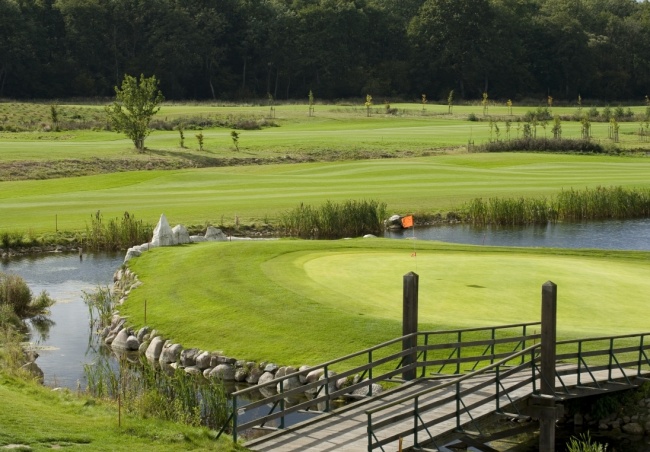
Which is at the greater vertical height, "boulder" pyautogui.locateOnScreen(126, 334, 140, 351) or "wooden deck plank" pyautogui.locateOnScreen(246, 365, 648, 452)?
"wooden deck plank" pyautogui.locateOnScreen(246, 365, 648, 452)

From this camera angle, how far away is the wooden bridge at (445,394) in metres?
18.5

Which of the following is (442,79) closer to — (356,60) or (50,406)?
(356,60)

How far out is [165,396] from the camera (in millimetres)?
22219

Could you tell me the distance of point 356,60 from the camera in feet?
518

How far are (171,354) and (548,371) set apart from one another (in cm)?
1088

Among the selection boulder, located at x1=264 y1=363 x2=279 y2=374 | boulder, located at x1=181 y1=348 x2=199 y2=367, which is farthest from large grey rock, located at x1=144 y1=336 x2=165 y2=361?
boulder, located at x1=264 y1=363 x2=279 y2=374

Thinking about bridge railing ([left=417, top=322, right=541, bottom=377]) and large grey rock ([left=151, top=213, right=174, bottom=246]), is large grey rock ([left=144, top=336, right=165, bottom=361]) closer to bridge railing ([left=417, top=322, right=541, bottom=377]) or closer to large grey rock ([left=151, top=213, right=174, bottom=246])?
bridge railing ([left=417, top=322, right=541, bottom=377])

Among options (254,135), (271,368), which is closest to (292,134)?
(254,135)

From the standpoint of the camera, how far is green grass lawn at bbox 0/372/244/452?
57.5ft

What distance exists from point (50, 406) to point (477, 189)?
150ft

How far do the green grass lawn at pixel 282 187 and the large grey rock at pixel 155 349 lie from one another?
69.0ft

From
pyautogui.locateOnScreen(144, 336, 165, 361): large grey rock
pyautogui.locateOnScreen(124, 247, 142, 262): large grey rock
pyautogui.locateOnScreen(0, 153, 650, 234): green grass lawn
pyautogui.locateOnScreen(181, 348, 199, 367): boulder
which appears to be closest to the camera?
pyautogui.locateOnScreen(181, 348, 199, 367): boulder

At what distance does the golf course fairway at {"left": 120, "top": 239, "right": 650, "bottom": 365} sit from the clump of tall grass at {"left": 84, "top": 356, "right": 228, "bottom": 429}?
2.99m

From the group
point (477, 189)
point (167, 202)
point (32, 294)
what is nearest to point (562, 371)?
point (32, 294)
